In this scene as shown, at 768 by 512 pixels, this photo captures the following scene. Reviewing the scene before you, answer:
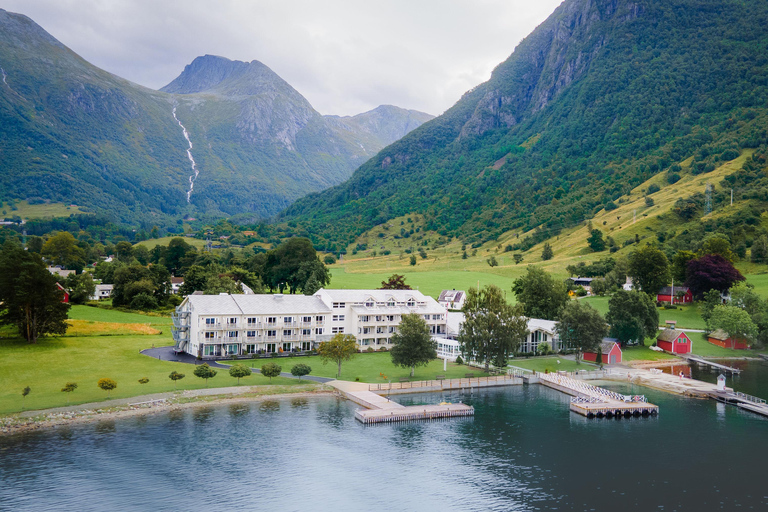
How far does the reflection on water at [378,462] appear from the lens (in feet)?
124

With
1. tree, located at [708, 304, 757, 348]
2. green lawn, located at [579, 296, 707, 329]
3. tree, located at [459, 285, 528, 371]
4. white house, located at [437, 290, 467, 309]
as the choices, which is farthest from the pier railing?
tree, located at [708, 304, 757, 348]

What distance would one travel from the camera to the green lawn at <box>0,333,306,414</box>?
55.1 metres

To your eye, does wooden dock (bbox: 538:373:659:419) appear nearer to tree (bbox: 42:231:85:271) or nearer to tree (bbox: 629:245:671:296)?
tree (bbox: 629:245:671:296)

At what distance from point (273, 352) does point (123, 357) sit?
19240 millimetres

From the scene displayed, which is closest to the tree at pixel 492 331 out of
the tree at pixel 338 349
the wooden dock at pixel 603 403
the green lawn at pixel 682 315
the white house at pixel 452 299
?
the wooden dock at pixel 603 403

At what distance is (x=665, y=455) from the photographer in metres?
47.5

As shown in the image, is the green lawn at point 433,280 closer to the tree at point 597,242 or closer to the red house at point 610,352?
the tree at point 597,242

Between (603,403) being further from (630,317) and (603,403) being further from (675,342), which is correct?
(675,342)


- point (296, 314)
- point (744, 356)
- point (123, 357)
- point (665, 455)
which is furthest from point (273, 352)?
point (744, 356)

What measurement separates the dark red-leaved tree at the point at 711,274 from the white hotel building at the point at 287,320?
53803 mm

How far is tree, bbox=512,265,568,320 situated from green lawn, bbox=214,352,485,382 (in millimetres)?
24628

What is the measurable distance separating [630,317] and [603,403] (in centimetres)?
3179

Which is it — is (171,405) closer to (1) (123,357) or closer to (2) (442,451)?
(1) (123,357)

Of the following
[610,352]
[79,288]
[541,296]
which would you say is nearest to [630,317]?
[610,352]
